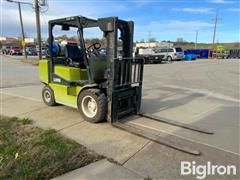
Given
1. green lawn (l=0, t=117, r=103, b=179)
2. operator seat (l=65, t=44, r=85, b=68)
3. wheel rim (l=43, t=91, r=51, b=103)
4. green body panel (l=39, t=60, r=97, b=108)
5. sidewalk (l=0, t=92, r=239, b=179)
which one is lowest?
sidewalk (l=0, t=92, r=239, b=179)

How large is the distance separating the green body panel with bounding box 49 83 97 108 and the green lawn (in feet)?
4.31

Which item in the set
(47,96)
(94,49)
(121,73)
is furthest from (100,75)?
(47,96)

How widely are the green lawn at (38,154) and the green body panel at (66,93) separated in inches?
51.8

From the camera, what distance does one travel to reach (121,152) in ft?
12.4

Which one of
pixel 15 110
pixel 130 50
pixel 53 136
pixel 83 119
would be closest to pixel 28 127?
pixel 53 136

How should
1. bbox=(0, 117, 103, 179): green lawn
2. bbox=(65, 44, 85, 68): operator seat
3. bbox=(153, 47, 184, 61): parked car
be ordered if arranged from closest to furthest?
bbox=(0, 117, 103, 179): green lawn
bbox=(65, 44, 85, 68): operator seat
bbox=(153, 47, 184, 61): parked car

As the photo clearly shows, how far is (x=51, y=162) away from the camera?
10.9ft

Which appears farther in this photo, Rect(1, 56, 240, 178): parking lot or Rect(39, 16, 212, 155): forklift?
Rect(39, 16, 212, 155): forklift

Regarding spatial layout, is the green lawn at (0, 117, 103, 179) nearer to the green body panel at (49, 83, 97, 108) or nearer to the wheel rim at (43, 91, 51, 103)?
the green body panel at (49, 83, 97, 108)

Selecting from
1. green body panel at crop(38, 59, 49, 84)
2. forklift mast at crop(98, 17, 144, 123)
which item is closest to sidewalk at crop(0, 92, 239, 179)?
forklift mast at crop(98, 17, 144, 123)

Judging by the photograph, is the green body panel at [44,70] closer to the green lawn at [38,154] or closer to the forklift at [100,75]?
the forklift at [100,75]

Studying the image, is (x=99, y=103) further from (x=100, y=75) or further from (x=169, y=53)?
(x=169, y=53)

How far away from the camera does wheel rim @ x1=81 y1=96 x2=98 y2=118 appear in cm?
523

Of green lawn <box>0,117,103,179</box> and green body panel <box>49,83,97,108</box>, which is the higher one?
green body panel <box>49,83,97,108</box>
